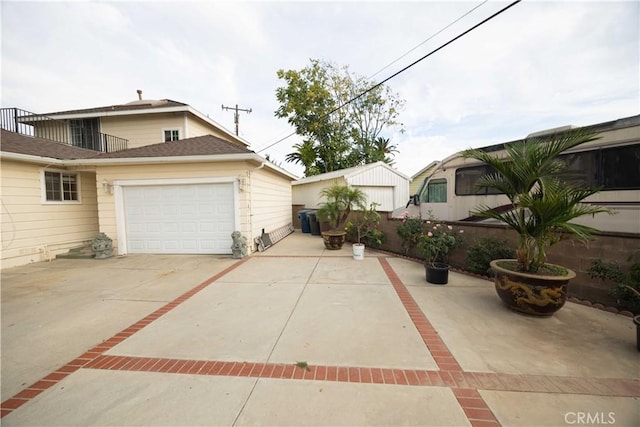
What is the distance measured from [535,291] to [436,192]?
18.6 ft

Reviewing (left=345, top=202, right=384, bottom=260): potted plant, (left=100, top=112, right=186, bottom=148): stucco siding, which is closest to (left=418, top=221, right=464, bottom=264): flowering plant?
(left=345, top=202, right=384, bottom=260): potted plant

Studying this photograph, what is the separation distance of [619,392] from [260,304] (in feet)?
13.1

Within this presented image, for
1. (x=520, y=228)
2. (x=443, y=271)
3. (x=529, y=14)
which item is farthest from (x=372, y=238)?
(x=529, y=14)

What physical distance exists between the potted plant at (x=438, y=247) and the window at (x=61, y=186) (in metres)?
10.9

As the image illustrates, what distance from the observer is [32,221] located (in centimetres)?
730

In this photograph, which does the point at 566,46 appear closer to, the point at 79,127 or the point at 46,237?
the point at 46,237

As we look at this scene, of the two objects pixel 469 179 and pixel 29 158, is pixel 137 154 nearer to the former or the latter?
pixel 29 158

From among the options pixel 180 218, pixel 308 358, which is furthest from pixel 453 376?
pixel 180 218

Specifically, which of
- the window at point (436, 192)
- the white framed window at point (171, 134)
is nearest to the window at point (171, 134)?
the white framed window at point (171, 134)

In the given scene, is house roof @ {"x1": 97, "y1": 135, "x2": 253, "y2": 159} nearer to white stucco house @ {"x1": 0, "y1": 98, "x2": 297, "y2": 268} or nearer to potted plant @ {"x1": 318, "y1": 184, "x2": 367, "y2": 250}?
white stucco house @ {"x1": 0, "y1": 98, "x2": 297, "y2": 268}

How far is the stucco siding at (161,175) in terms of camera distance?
7.75 m

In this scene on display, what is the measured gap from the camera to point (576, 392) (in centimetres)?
214

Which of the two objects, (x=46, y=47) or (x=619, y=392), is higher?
(x=46, y=47)

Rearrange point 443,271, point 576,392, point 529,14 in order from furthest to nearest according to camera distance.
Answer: point 529,14, point 443,271, point 576,392
